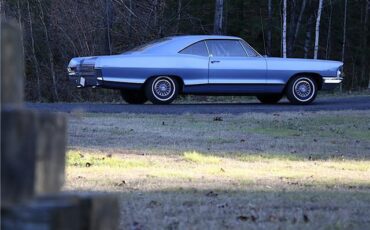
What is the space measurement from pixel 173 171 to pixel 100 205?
4.05 meters

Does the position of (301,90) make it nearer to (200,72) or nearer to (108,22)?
(200,72)

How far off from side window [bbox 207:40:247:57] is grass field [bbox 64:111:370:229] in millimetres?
2889

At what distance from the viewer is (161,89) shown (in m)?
13.0

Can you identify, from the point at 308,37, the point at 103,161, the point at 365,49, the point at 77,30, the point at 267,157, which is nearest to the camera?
the point at 103,161

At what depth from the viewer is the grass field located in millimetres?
4039

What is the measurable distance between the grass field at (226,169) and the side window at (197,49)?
107 inches

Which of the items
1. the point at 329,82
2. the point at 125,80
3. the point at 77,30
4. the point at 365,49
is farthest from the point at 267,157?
the point at 365,49

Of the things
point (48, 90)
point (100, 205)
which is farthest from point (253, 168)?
point (48, 90)

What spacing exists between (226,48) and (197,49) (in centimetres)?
63

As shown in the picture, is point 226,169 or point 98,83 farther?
point 98,83

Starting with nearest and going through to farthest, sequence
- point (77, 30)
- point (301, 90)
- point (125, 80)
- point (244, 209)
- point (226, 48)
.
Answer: point (244, 209) → point (125, 80) → point (226, 48) → point (301, 90) → point (77, 30)

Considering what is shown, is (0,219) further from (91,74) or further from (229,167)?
(91,74)

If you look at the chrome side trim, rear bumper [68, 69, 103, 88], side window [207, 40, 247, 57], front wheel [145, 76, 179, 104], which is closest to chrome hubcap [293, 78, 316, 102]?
side window [207, 40, 247, 57]

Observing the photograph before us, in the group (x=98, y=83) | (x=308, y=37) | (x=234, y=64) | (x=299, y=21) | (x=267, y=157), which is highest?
(x=299, y=21)
